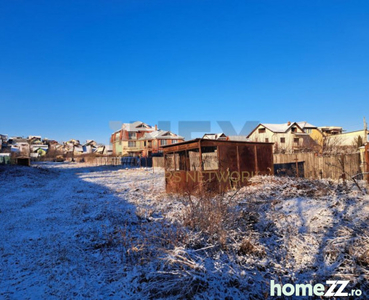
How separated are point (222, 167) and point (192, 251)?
606cm

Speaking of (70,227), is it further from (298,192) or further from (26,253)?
(298,192)

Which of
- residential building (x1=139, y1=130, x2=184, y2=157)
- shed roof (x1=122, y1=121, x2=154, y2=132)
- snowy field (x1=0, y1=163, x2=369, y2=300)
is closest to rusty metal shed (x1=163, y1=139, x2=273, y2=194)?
snowy field (x1=0, y1=163, x2=369, y2=300)

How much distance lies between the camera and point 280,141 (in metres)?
39.6

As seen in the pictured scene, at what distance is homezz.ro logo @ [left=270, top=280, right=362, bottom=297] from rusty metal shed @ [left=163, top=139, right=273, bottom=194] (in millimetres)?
5410

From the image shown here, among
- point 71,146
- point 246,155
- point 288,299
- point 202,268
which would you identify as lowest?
point 288,299

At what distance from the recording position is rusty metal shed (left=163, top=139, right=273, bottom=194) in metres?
9.27

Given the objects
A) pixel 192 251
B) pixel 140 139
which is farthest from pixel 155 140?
pixel 192 251

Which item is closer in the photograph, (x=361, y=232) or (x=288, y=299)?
(x=288, y=299)

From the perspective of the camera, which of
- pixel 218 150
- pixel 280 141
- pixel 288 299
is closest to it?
pixel 288 299

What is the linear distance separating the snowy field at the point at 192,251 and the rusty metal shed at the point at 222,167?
109 inches

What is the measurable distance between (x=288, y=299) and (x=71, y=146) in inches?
3353

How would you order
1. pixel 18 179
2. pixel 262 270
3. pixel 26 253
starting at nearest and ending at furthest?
pixel 262 270 → pixel 26 253 → pixel 18 179

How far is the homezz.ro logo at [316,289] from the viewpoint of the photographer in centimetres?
290

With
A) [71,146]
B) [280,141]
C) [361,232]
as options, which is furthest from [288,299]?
[71,146]
